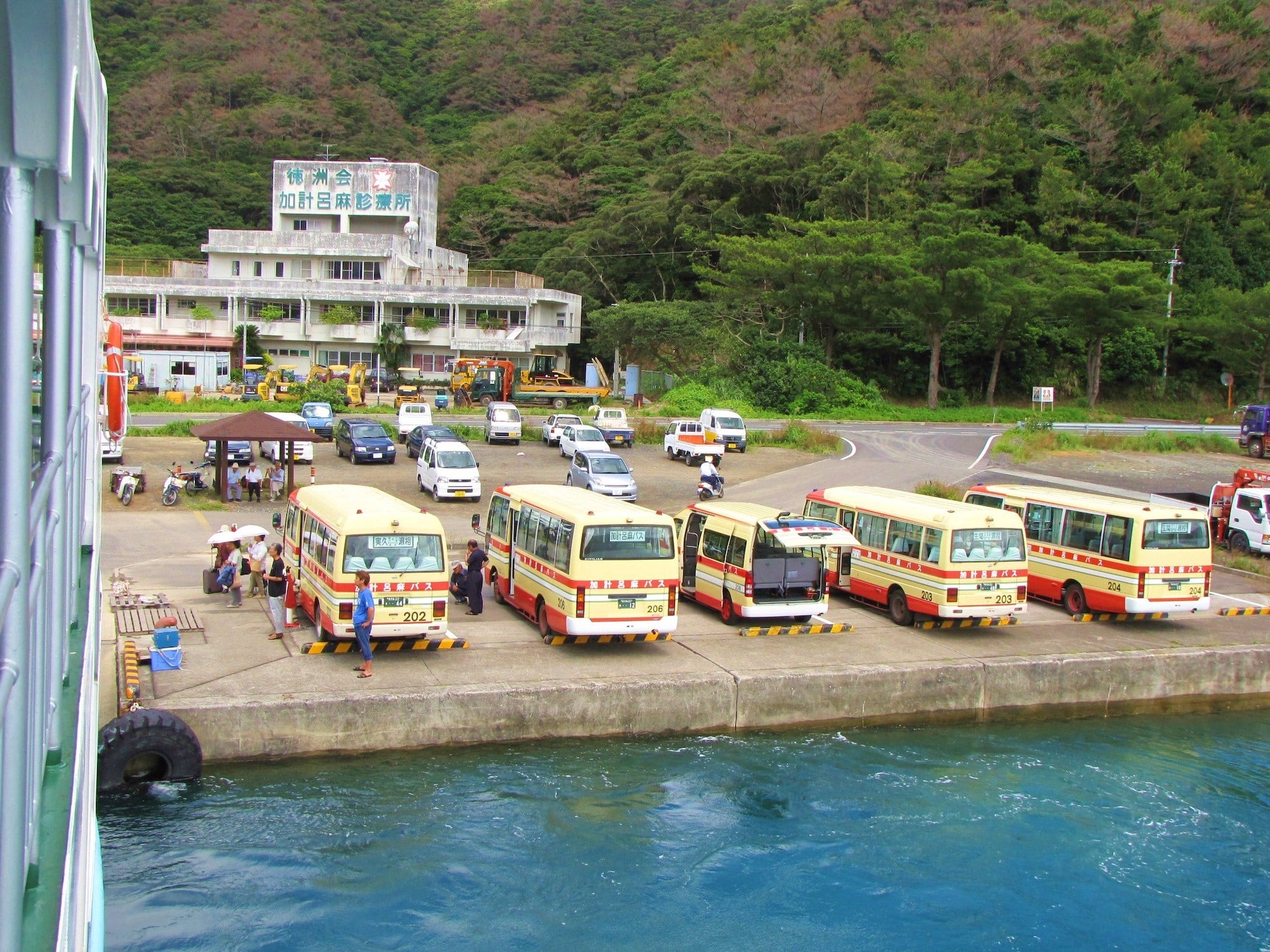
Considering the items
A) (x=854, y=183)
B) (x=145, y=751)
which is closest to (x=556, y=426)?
(x=145, y=751)

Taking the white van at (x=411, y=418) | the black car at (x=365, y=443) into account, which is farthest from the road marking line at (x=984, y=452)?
the black car at (x=365, y=443)

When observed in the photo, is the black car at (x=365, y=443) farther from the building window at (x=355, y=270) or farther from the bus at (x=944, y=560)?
the building window at (x=355, y=270)

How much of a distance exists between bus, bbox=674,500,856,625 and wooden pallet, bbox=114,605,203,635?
7759 mm

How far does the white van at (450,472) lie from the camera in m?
30.5

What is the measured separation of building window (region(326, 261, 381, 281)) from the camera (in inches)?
2657

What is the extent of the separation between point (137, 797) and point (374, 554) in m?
4.32

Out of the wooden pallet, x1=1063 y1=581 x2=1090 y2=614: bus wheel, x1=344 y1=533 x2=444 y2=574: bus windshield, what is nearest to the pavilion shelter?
the wooden pallet

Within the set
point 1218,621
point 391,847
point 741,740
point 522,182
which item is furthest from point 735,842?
point 522,182

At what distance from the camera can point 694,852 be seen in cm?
1277

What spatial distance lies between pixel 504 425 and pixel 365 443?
23.3ft

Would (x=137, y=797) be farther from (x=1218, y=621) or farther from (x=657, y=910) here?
(x=1218, y=621)

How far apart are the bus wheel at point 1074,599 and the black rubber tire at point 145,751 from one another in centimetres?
1570

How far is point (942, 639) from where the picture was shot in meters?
19.0

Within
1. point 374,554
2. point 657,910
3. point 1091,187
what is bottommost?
point 657,910
